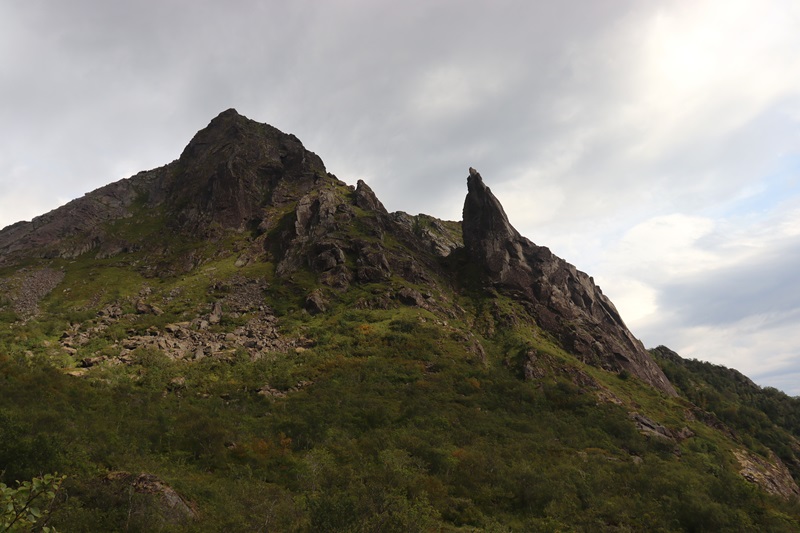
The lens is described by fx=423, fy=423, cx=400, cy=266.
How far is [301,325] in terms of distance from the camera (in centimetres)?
8700

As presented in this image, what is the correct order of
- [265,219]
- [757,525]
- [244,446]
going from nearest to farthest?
[757,525] < [244,446] < [265,219]

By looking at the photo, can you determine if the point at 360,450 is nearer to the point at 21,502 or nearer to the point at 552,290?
the point at 21,502

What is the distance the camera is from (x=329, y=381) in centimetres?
6500

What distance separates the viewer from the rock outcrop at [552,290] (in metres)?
104

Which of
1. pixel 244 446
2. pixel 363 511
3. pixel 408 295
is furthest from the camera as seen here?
pixel 408 295

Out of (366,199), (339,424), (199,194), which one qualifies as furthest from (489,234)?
(199,194)

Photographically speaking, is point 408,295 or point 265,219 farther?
point 265,219

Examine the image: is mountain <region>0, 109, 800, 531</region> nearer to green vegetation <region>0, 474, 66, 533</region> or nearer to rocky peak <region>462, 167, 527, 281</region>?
rocky peak <region>462, 167, 527, 281</region>

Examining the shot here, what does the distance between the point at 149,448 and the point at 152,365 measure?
924 inches

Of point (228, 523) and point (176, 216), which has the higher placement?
point (176, 216)

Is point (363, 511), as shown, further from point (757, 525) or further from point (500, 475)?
point (757, 525)

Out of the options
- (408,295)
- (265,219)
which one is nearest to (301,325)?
(408,295)

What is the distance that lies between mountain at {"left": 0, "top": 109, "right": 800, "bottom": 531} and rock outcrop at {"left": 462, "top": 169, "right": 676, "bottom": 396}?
0.72 m

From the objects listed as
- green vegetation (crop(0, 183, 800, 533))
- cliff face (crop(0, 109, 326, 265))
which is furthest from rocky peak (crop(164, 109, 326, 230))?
green vegetation (crop(0, 183, 800, 533))
